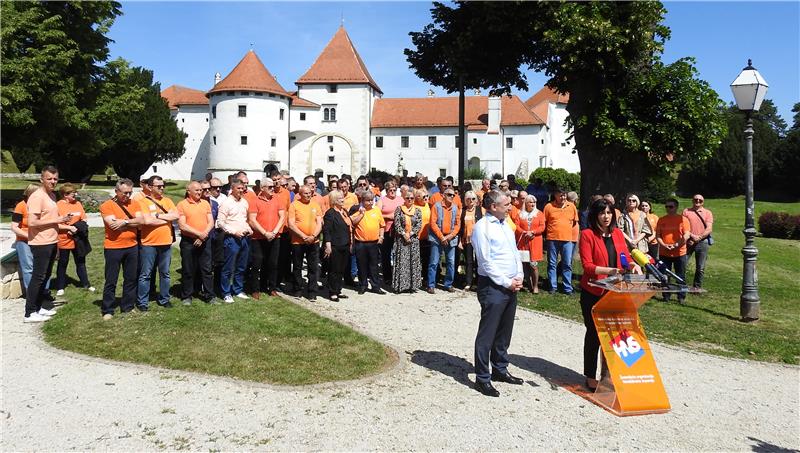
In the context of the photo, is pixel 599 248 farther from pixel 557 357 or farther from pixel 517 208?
Answer: pixel 517 208

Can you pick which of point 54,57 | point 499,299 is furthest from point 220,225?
point 54,57

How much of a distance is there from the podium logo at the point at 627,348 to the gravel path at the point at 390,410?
0.59m

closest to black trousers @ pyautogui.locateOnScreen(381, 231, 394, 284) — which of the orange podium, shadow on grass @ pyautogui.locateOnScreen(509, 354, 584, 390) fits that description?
shadow on grass @ pyautogui.locateOnScreen(509, 354, 584, 390)

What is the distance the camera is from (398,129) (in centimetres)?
6381

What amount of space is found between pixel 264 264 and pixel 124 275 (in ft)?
8.38

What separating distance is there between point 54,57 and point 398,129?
41980mm

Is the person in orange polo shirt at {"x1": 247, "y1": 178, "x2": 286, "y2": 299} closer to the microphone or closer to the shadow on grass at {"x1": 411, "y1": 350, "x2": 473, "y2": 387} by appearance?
the shadow on grass at {"x1": 411, "y1": 350, "x2": 473, "y2": 387}

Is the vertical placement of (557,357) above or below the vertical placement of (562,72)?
below

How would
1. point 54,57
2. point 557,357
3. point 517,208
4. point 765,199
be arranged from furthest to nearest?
point 765,199 → point 54,57 → point 517,208 → point 557,357

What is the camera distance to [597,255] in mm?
5855

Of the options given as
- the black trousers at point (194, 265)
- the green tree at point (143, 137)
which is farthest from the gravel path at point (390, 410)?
the green tree at point (143, 137)

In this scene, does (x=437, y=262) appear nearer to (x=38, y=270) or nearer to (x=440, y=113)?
(x=38, y=270)

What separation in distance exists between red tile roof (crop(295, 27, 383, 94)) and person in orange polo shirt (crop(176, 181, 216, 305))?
53.5m

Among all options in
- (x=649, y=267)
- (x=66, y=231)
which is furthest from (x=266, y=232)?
(x=649, y=267)
